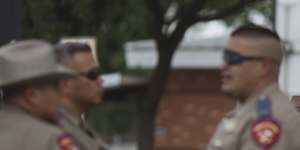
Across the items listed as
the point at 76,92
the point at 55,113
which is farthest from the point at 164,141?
the point at 55,113

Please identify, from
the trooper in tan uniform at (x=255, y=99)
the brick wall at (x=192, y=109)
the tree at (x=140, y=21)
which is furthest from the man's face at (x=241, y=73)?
the brick wall at (x=192, y=109)

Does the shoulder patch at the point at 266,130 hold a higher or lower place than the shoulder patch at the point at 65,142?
lower

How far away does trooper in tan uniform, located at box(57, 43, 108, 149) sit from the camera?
5297 mm

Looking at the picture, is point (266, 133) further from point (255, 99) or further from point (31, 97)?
point (31, 97)

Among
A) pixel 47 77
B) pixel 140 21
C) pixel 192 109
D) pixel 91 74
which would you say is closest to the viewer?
pixel 47 77

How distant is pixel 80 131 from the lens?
5102 millimetres

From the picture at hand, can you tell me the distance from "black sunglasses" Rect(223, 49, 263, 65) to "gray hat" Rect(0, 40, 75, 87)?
112 centimetres

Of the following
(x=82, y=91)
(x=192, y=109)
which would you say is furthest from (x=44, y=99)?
(x=192, y=109)

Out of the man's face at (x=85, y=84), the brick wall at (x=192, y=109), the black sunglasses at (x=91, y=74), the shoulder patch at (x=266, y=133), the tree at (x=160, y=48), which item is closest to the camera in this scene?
the shoulder patch at (x=266, y=133)

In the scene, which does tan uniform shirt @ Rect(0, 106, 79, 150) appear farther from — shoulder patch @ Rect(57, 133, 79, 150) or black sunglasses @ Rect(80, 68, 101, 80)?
black sunglasses @ Rect(80, 68, 101, 80)

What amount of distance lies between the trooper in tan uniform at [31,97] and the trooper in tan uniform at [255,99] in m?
0.98

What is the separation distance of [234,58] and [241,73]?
8 centimetres

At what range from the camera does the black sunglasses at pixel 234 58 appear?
489 centimetres

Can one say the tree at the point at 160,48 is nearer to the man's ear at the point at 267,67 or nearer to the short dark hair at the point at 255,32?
the short dark hair at the point at 255,32
